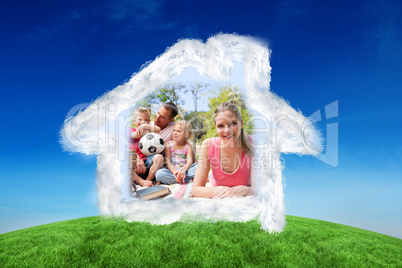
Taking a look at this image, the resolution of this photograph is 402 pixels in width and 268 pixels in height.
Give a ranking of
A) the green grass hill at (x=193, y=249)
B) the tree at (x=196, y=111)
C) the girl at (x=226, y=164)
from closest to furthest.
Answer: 1. the green grass hill at (x=193, y=249)
2. the girl at (x=226, y=164)
3. the tree at (x=196, y=111)

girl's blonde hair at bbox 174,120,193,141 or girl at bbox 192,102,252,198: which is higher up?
girl's blonde hair at bbox 174,120,193,141

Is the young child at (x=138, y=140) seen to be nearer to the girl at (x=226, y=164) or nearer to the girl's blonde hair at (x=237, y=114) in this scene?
the girl at (x=226, y=164)

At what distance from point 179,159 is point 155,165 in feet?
1.13

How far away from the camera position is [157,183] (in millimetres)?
3963

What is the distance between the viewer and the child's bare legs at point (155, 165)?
3.88 meters

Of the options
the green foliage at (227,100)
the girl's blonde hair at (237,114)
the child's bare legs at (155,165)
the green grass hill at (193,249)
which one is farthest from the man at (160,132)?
the green grass hill at (193,249)

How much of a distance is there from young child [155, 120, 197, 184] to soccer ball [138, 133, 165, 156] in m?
0.12

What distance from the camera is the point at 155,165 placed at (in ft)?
12.8

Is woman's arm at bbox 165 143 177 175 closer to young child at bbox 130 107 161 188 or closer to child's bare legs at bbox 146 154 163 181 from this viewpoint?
child's bare legs at bbox 146 154 163 181

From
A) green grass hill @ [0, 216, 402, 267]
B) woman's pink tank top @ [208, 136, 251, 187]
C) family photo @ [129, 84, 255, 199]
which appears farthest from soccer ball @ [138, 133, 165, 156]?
green grass hill @ [0, 216, 402, 267]

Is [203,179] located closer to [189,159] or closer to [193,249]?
[189,159]

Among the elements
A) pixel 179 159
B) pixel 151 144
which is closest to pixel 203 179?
pixel 179 159

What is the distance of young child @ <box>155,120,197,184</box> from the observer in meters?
3.88

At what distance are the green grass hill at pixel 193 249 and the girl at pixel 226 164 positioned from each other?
82cm
